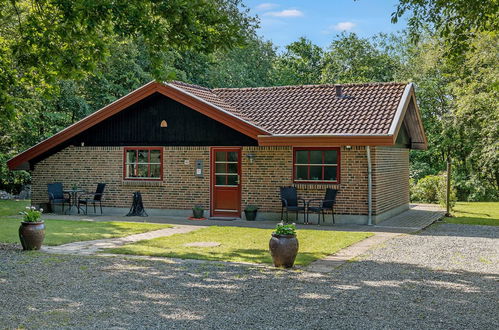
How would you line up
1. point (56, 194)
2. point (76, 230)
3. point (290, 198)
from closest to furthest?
1. point (76, 230)
2. point (290, 198)
3. point (56, 194)

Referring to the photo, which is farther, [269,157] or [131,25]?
[269,157]

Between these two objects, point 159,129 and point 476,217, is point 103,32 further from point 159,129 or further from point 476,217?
point 476,217

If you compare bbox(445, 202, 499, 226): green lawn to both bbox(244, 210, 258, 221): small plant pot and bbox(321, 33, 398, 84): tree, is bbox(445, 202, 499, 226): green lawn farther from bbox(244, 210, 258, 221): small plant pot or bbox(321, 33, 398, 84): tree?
bbox(321, 33, 398, 84): tree

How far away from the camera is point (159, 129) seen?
1966 cm

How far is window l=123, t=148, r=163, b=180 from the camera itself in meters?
19.8

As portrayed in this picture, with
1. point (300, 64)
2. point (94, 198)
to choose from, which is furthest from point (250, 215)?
point (300, 64)

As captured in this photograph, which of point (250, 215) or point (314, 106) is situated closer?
point (250, 215)

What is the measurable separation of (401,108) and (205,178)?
21.8 feet

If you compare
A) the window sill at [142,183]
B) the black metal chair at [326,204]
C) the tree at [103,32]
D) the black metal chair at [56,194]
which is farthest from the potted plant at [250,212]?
the black metal chair at [56,194]

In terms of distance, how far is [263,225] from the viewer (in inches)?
669

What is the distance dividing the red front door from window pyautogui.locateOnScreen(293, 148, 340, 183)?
202 centimetres

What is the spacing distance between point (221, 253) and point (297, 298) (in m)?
4.10

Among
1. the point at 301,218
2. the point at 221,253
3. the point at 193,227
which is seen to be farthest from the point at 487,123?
the point at 221,253

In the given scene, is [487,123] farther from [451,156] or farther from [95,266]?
[95,266]
